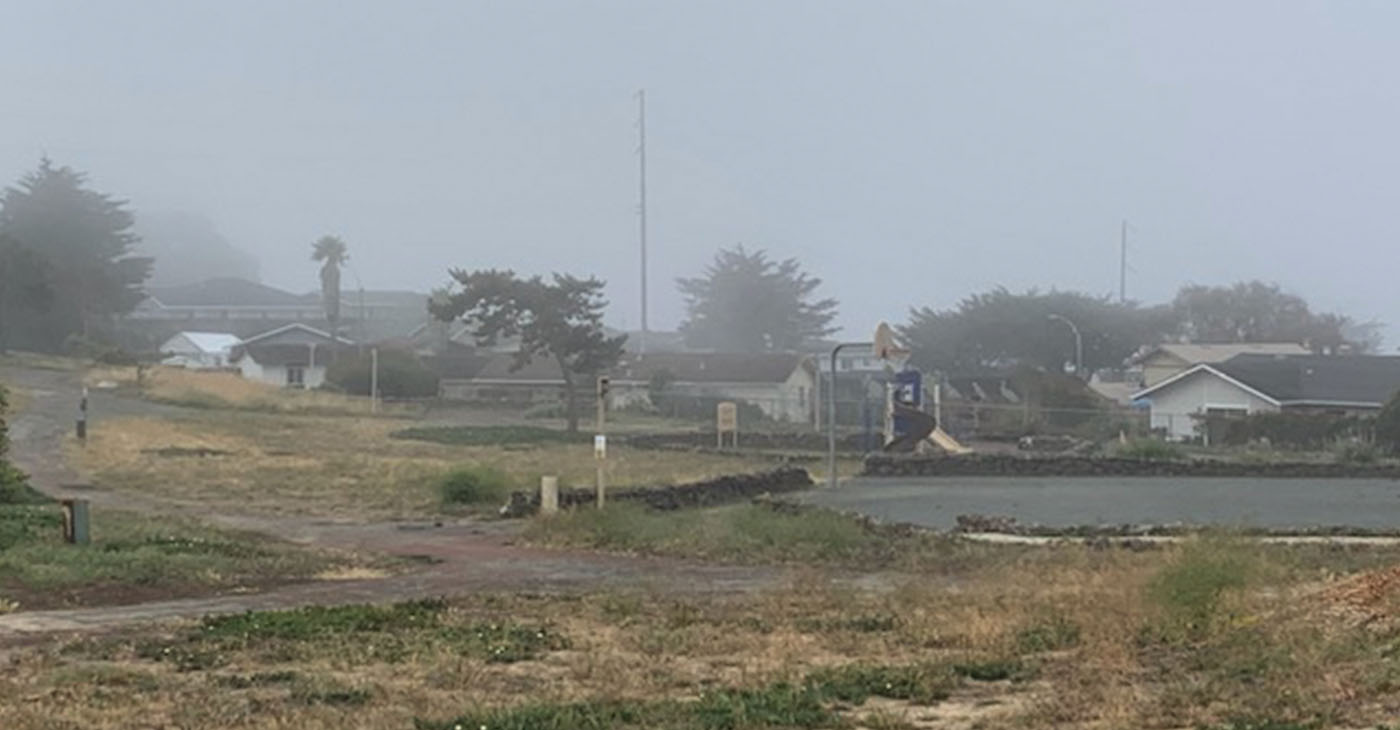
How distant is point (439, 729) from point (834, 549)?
513 inches

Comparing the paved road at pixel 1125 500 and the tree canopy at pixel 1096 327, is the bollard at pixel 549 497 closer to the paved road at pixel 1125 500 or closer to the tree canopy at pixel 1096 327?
the paved road at pixel 1125 500

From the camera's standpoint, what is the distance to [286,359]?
94500mm

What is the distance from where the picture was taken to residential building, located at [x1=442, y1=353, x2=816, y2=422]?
266ft

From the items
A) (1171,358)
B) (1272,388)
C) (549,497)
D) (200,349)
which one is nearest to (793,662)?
(549,497)

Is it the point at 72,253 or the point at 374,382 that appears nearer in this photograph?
the point at 374,382

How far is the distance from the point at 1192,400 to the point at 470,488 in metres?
44.3

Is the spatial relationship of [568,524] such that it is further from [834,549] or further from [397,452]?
[397,452]

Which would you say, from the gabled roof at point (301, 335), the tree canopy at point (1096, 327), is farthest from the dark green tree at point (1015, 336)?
the gabled roof at point (301, 335)

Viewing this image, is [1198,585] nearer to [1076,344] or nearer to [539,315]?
[539,315]

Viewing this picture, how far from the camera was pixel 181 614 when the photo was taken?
572 inches

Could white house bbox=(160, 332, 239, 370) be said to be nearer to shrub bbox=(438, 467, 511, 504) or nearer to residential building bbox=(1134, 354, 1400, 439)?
residential building bbox=(1134, 354, 1400, 439)

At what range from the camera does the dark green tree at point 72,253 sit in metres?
91.2

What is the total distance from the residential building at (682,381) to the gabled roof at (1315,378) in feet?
63.0

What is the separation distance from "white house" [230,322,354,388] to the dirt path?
5968 centimetres
